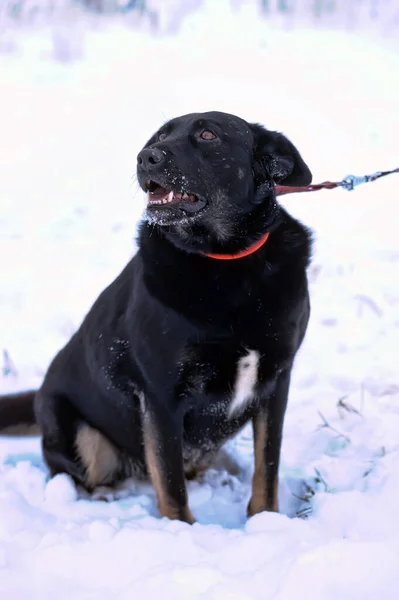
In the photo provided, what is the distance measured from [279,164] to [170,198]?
1.50ft

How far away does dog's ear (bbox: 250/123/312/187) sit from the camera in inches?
93.5

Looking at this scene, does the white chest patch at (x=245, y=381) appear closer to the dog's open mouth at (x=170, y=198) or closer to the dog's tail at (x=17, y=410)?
the dog's open mouth at (x=170, y=198)

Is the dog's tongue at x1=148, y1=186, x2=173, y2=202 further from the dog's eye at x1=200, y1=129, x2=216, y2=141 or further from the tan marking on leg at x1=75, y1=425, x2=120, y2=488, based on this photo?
the tan marking on leg at x1=75, y1=425, x2=120, y2=488

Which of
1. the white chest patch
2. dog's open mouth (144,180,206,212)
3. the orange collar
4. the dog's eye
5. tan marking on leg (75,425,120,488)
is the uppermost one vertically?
the dog's eye

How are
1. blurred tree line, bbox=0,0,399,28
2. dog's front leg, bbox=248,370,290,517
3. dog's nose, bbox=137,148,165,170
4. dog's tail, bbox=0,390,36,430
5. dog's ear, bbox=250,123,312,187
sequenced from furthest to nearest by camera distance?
blurred tree line, bbox=0,0,399,28 → dog's tail, bbox=0,390,36,430 → dog's front leg, bbox=248,370,290,517 → dog's ear, bbox=250,123,312,187 → dog's nose, bbox=137,148,165,170

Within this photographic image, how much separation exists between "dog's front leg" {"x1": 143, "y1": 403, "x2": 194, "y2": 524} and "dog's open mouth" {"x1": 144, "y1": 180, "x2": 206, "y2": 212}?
0.72 meters

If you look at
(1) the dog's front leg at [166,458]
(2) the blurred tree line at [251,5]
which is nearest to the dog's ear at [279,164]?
(1) the dog's front leg at [166,458]

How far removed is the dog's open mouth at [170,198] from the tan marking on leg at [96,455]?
108 centimetres

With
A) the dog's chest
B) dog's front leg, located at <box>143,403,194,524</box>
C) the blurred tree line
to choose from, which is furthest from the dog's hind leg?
the blurred tree line

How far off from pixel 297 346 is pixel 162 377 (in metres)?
0.52

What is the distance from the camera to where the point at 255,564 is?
1.91m

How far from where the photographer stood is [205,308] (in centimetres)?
221

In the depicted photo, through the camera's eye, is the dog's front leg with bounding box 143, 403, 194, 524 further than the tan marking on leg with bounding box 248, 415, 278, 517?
No

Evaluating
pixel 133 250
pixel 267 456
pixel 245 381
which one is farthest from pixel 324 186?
pixel 133 250
